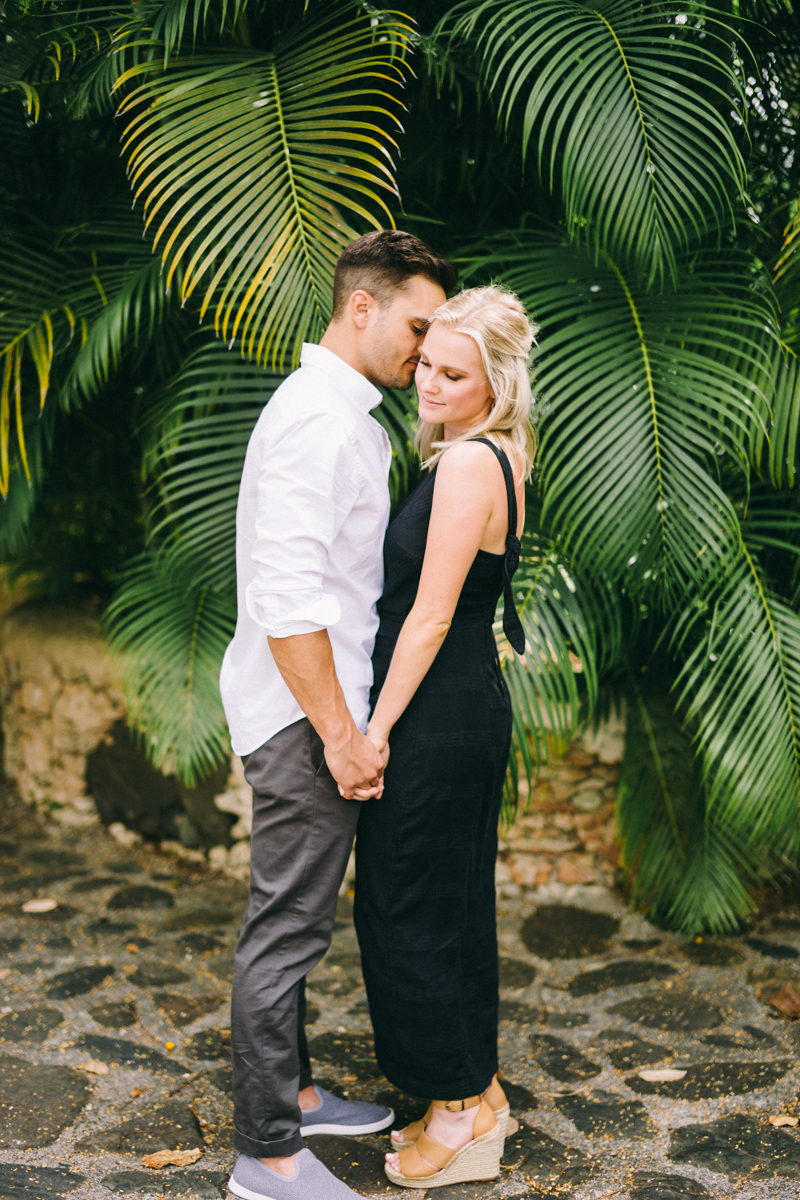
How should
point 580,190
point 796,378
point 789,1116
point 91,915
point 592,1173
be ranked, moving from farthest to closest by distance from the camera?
point 91,915
point 796,378
point 580,190
point 789,1116
point 592,1173

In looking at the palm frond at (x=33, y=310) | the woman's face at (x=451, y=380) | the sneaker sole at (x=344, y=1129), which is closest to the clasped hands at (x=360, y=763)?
the woman's face at (x=451, y=380)

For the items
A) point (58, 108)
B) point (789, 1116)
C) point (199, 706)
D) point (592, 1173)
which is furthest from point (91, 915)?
point (58, 108)

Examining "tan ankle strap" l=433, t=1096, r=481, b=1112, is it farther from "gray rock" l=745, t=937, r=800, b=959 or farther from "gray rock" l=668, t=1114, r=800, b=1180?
"gray rock" l=745, t=937, r=800, b=959

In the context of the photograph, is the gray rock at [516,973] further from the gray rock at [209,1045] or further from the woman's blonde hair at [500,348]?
the woman's blonde hair at [500,348]

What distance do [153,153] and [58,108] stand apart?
3.08 ft

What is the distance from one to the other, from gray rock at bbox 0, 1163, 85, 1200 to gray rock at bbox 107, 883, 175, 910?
50.8 inches

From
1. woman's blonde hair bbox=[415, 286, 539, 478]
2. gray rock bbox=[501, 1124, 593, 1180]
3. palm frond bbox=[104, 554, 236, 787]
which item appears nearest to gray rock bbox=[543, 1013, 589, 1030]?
gray rock bbox=[501, 1124, 593, 1180]

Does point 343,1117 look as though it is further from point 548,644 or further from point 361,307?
point 361,307

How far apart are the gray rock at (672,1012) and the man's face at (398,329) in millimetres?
1850

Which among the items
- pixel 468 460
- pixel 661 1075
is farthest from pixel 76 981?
pixel 468 460

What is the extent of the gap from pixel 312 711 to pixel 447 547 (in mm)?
377

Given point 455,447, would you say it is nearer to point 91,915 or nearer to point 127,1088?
point 127,1088

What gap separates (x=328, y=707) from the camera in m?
1.66

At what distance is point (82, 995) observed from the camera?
258cm
